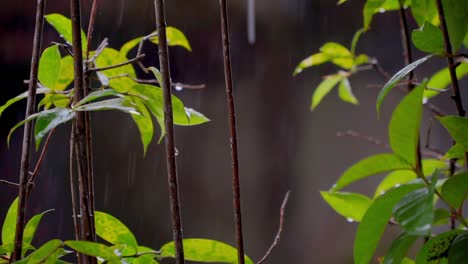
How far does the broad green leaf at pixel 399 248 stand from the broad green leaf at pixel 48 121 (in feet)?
0.84

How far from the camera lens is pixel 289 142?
2.05 m

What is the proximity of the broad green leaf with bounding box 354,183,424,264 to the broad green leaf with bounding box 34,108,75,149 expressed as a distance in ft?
0.76

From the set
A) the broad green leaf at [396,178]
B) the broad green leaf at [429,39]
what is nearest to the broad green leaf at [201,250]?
the broad green leaf at [429,39]

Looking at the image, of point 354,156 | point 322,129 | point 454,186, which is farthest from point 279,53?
point 454,186

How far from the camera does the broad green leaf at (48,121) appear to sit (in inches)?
12.7

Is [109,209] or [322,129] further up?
[322,129]

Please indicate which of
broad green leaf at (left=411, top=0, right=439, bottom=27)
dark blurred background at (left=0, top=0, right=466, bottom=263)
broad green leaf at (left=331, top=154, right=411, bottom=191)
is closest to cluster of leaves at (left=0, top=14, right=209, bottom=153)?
broad green leaf at (left=331, top=154, right=411, bottom=191)

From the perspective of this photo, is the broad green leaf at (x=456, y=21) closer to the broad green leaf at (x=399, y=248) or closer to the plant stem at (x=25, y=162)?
the broad green leaf at (x=399, y=248)

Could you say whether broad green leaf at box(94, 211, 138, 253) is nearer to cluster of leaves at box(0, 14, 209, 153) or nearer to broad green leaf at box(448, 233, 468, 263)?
cluster of leaves at box(0, 14, 209, 153)

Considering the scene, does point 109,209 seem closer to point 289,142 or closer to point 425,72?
point 289,142

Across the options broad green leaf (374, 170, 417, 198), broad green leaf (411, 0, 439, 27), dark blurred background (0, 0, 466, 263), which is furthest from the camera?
dark blurred background (0, 0, 466, 263)

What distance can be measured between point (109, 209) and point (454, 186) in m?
1.62

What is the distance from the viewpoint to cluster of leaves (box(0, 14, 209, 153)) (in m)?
0.34

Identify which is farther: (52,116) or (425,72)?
(425,72)
